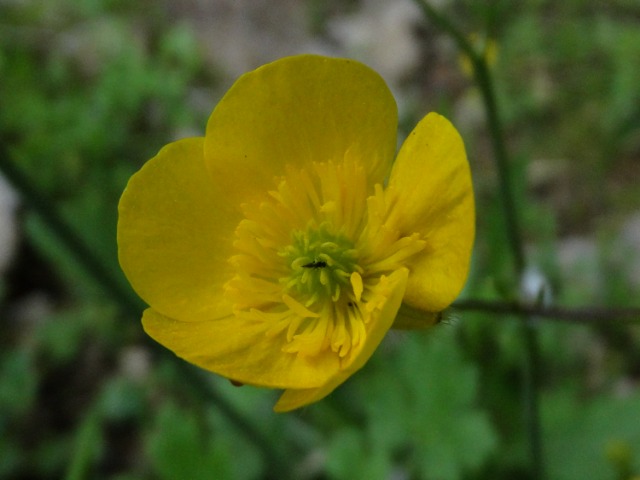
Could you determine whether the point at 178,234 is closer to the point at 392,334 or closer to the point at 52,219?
the point at 52,219

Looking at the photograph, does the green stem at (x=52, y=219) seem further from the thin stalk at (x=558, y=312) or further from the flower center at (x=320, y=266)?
the thin stalk at (x=558, y=312)

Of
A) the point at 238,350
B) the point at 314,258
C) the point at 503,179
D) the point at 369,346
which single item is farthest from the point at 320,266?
the point at 503,179

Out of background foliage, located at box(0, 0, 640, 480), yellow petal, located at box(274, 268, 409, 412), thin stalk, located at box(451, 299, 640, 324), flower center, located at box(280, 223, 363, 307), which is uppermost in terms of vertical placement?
yellow petal, located at box(274, 268, 409, 412)

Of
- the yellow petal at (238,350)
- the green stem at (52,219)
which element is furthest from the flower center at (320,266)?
the green stem at (52,219)

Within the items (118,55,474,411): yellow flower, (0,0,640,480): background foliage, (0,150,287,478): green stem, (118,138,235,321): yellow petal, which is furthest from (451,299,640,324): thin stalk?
(0,150,287,478): green stem

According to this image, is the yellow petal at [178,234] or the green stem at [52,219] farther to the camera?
the green stem at [52,219]

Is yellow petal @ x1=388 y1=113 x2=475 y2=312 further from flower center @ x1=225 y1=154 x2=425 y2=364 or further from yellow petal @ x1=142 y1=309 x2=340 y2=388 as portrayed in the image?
yellow petal @ x1=142 y1=309 x2=340 y2=388
